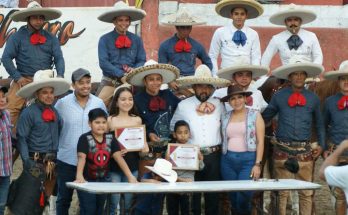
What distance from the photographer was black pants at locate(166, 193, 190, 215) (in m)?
10.3

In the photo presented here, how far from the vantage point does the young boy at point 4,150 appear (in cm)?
972

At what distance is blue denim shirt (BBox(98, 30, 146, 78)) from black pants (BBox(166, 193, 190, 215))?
1.60m

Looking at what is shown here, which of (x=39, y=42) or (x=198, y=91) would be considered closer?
(x=198, y=91)

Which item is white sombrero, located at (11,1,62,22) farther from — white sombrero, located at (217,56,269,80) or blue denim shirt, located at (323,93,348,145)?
blue denim shirt, located at (323,93,348,145)

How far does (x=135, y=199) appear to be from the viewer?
10.0 meters

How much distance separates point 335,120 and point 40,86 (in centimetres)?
319

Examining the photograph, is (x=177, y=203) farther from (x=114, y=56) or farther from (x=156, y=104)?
(x=114, y=56)

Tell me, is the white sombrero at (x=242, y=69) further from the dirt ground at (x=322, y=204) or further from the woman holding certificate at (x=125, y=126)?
the dirt ground at (x=322, y=204)

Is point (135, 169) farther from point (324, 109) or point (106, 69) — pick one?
point (324, 109)

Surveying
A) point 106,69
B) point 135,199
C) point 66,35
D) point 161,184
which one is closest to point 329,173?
point 161,184

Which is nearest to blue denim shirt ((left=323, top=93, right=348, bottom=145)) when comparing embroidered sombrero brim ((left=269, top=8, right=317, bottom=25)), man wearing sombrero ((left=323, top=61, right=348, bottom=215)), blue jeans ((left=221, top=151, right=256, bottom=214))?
man wearing sombrero ((left=323, top=61, right=348, bottom=215))

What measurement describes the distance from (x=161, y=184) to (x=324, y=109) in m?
2.43

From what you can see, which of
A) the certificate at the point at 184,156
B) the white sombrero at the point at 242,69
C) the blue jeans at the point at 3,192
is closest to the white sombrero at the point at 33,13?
the white sombrero at the point at 242,69

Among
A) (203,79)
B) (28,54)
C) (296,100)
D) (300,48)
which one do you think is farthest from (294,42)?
(28,54)
